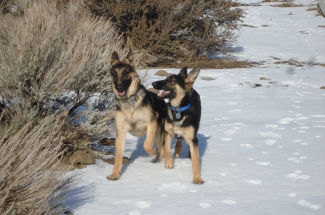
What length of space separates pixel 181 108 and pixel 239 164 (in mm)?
1249

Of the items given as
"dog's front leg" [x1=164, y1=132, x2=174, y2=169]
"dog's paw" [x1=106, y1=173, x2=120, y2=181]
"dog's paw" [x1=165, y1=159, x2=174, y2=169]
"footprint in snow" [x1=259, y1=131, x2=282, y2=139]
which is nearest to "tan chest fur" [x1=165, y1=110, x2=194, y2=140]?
"dog's front leg" [x1=164, y1=132, x2=174, y2=169]

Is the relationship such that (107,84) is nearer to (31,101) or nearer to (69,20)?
(31,101)

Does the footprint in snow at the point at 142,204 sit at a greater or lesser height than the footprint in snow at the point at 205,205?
greater

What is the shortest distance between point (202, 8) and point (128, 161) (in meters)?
10.0

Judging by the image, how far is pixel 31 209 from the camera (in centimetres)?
349

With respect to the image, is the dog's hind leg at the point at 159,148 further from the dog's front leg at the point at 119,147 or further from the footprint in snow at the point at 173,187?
the footprint in snow at the point at 173,187

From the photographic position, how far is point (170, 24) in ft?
45.3

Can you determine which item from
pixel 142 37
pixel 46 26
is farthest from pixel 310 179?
pixel 142 37

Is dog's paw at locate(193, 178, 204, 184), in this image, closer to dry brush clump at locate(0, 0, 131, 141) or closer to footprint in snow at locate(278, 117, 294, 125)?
dry brush clump at locate(0, 0, 131, 141)

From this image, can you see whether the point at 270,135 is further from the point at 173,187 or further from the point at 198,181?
the point at 173,187

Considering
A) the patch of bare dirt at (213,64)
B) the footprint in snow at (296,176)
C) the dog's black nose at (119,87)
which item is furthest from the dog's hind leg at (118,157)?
the patch of bare dirt at (213,64)

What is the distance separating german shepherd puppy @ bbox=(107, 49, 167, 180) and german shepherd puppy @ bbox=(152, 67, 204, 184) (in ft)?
0.76

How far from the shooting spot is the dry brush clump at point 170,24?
43.8 ft

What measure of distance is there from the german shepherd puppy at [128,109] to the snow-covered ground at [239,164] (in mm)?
435
